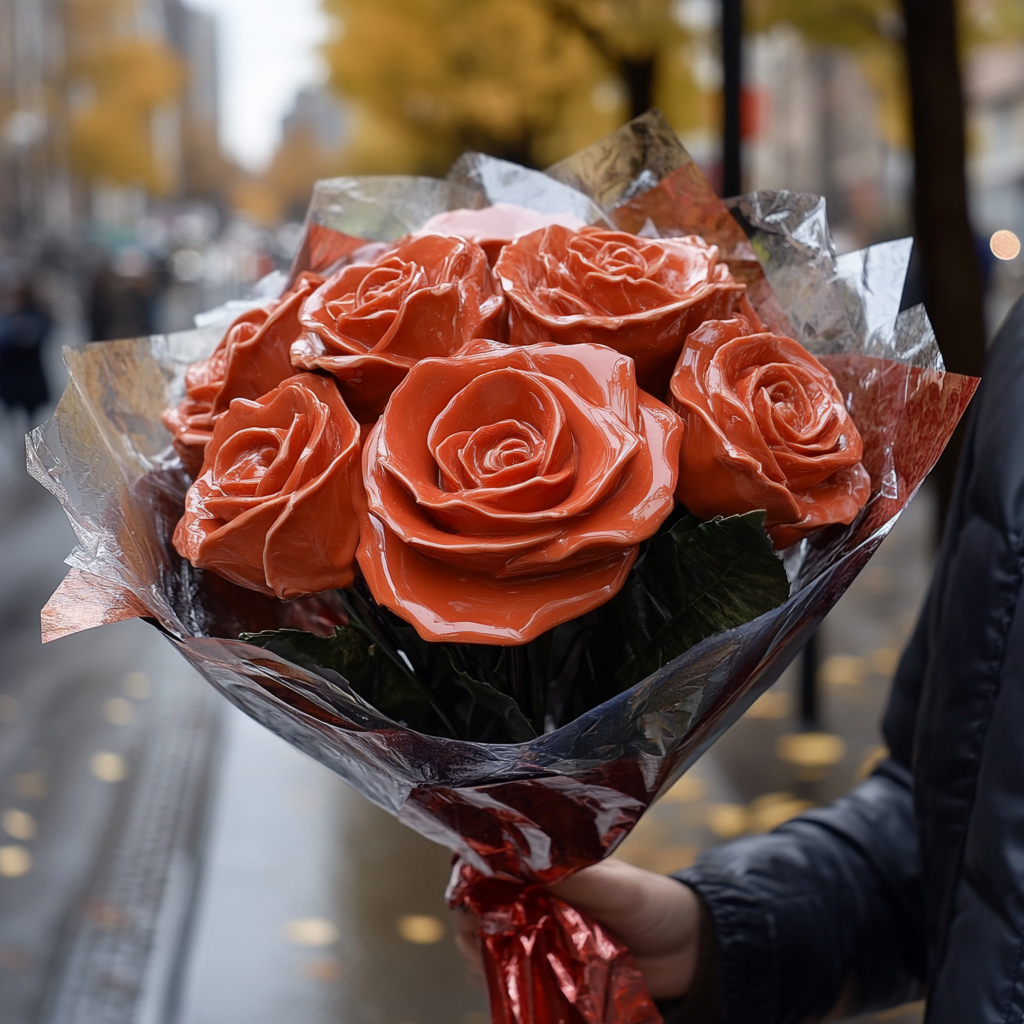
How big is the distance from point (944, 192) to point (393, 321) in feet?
17.2

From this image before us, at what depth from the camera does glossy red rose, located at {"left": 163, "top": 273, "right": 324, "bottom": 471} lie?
3.38ft

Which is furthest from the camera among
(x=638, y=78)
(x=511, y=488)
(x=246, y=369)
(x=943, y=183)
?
(x=638, y=78)

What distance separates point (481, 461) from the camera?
0.83 meters

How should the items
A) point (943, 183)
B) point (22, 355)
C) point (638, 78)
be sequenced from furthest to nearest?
point (22, 355) < point (638, 78) < point (943, 183)

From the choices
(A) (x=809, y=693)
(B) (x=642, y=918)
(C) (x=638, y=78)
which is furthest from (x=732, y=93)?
(C) (x=638, y=78)

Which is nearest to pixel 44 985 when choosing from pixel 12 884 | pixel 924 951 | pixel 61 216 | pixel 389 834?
pixel 12 884

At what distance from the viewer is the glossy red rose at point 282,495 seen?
33.9 inches

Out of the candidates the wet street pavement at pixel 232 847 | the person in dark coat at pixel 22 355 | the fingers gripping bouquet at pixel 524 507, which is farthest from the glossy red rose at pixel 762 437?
the person in dark coat at pixel 22 355

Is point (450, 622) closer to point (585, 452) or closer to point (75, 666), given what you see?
point (585, 452)

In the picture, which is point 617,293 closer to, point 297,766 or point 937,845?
point 937,845

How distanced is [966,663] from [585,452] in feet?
1.73

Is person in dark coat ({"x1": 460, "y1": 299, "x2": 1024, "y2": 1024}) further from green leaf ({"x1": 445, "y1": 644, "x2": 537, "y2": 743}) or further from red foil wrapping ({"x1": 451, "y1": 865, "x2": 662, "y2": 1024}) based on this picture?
green leaf ({"x1": 445, "y1": 644, "x2": 537, "y2": 743})

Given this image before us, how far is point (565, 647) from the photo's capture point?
1067mm

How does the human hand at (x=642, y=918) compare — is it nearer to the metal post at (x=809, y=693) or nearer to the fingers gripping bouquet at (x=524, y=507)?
the fingers gripping bouquet at (x=524, y=507)
